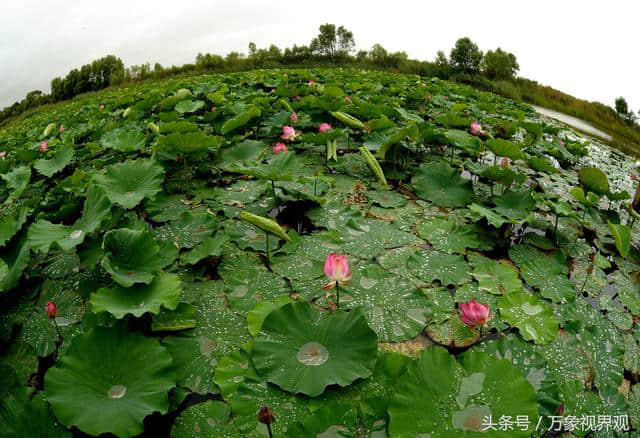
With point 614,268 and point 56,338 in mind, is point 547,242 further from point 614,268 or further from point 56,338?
point 56,338

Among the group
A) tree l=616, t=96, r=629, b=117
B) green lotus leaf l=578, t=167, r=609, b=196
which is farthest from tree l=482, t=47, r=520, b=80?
green lotus leaf l=578, t=167, r=609, b=196

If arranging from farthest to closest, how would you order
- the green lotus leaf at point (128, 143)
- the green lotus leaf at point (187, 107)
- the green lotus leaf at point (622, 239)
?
the green lotus leaf at point (187, 107) < the green lotus leaf at point (128, 143) < the green lotus leaf at point (622, 239)

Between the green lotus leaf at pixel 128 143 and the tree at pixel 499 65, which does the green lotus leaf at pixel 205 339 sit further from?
the tree at pixel 499 65

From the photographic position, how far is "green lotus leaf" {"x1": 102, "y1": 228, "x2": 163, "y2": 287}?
53.8 inches

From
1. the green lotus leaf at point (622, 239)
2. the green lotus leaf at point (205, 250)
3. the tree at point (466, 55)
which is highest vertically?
the tree at point (466, 55)

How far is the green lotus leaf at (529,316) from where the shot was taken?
54.7 inches

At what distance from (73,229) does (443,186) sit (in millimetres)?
2075

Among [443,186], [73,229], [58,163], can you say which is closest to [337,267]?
[73,229]

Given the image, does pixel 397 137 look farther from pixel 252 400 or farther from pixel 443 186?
pixel 252 400

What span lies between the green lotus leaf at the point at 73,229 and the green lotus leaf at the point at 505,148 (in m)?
2.30

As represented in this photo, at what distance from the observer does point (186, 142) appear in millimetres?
2242

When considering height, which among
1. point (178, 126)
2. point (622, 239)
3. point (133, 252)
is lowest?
point (133, 252)

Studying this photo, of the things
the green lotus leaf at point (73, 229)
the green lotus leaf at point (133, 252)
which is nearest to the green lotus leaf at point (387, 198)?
the green lotus leaf at point (133, 252)

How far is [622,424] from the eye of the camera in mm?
1171
